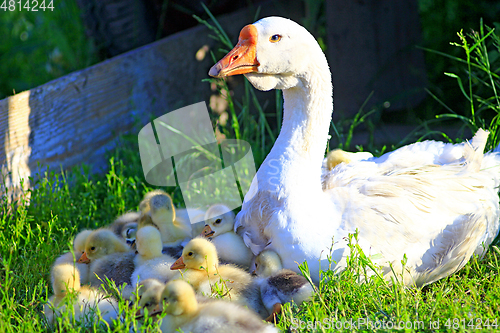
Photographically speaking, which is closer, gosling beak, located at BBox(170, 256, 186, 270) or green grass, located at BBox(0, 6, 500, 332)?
green grass, located at BBox(0, 6, 500, 332)

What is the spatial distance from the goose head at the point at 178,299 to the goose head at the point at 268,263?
552 mm

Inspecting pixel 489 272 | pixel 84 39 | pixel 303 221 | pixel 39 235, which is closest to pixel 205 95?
pixel 84 39

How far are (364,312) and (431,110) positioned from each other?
4946mm

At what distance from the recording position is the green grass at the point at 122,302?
96.3 inches

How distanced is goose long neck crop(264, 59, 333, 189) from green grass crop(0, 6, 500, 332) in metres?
0.61

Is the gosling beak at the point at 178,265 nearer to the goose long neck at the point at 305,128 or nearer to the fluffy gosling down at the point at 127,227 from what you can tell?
the fluffy gosling down at the point at 127,227

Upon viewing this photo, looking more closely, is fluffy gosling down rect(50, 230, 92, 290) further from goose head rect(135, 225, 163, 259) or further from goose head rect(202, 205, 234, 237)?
goose head rect(202, 205, 234, 237)

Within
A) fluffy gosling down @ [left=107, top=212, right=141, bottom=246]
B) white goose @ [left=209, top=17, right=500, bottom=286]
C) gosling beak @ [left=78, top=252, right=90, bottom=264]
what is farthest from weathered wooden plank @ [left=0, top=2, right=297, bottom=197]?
white goose @ [left=209, top=17, right=500, bottom=286]

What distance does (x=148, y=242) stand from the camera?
296cm

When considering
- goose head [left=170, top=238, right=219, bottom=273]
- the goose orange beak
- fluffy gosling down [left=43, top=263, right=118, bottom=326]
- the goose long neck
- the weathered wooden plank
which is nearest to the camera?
fluffy gosling down [left=43, top=263, right=118, bottom=326]

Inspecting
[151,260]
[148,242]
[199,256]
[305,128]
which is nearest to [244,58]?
[305,128]

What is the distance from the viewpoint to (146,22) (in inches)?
233

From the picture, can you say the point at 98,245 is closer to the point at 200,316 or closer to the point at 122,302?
the point at 122,302

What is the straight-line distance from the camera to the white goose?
9.01 ft
